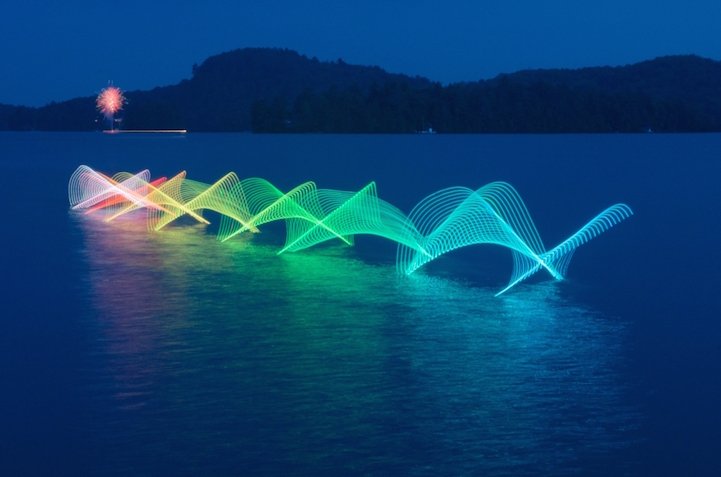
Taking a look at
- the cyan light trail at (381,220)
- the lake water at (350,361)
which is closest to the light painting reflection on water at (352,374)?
the lake water at (350,361)

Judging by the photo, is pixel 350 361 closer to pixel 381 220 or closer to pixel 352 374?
pixel 352 374

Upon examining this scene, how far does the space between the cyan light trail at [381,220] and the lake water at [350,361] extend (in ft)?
1.29

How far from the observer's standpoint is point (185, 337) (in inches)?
427

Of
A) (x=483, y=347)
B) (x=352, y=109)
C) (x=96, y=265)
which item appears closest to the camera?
Result: (x=483, y=347)

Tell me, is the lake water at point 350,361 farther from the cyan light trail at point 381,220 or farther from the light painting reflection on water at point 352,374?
the cyan light trail at point 381,220

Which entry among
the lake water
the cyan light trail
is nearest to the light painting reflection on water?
the lake water

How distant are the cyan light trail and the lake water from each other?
0.39 m

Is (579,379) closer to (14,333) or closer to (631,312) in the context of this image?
(631,312)

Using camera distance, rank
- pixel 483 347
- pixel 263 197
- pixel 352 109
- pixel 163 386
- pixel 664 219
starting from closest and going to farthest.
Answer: pixel 163 386
pixel 483 347
pixel 664 219
pixel 263 197
pixel 352 109

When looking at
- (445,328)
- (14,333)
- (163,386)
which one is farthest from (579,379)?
(14,333)

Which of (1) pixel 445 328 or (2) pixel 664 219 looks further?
(2) pixel 664 219

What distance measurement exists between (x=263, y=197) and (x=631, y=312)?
19.6 metres

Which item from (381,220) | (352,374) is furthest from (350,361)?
(381,220)

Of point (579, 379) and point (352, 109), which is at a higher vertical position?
point (352, 109)
